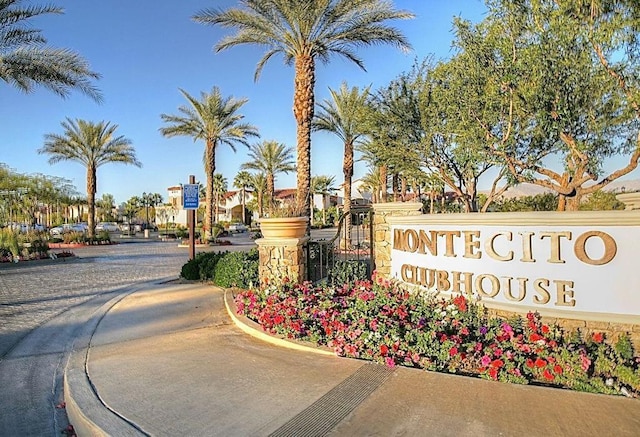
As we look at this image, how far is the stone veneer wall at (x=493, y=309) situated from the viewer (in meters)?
4.72

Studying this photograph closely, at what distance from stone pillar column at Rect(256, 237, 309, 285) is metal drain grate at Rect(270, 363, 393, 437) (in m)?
3.39

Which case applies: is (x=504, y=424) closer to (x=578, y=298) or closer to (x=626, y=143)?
(x=578, y=298)

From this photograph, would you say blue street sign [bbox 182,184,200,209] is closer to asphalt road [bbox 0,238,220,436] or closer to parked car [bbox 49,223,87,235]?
asphalt road [bbox 0,238,220,436]

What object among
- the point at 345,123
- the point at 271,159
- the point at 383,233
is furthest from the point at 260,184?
the point at 383,233

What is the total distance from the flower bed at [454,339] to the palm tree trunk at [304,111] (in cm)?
940

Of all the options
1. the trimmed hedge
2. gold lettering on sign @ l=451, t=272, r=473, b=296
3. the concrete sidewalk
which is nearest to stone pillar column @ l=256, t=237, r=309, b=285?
the trimmed hedge

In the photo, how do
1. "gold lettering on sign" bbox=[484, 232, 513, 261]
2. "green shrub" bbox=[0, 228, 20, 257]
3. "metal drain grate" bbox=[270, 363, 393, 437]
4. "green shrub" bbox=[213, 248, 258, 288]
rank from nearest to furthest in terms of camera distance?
"metal drain grate" bbox=[270, 363, 393, 437] < "gold lettering on sign" bbox=[484, 232, 513, 261] < "green shrub" bbox=[213, 248, 258, 288] < "green shrub" bbox=[0, 228, 20, 257]

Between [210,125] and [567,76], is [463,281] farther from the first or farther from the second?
[210,125]

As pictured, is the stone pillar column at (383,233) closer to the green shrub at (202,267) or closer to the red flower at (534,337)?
the red flower at (534,337)

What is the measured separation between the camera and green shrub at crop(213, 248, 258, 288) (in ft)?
31.2

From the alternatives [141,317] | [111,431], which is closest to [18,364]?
[141,317]

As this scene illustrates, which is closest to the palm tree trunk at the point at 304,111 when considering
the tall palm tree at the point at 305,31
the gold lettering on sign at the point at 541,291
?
the tall palm tree at the point at 305,31

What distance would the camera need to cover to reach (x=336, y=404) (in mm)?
3846

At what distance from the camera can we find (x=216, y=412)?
3.78 meters
